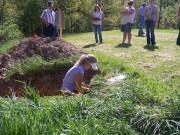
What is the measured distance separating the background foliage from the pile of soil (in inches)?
226

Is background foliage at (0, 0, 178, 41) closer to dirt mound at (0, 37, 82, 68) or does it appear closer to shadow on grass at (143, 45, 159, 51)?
dirt mound at (0, 37, 82, 68)

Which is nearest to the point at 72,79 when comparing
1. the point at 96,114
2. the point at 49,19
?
the point at 96,114

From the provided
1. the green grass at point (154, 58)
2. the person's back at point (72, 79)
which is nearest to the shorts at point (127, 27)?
the green grass at point (154, 58)

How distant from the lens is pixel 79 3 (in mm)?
23312

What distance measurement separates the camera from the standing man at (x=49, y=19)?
36.3 ft

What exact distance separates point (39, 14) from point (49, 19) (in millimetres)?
9947

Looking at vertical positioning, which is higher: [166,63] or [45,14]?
[45,14]

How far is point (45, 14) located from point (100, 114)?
7.67m

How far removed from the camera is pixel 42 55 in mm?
9016

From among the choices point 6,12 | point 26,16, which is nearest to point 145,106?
point 6,12

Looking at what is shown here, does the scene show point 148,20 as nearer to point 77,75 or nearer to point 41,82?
point 41,82

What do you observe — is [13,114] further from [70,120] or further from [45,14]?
[45,14]

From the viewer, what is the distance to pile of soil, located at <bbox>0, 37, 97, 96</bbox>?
795 cm

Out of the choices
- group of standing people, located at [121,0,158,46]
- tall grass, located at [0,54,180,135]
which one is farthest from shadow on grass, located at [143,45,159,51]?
tall grass, located at [0,54,180,135]
